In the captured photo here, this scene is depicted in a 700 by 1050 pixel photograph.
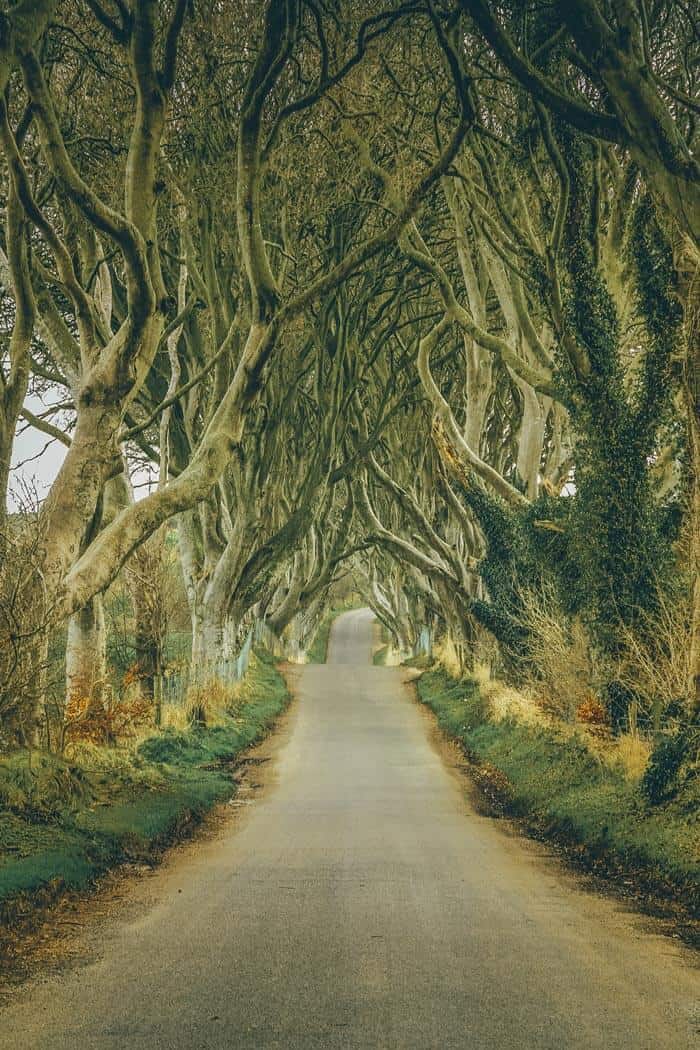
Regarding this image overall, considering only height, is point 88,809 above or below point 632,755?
below

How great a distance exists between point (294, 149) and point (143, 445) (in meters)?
9.55

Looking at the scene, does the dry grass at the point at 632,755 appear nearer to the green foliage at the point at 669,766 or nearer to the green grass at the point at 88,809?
the green foliage at the point at 669,766

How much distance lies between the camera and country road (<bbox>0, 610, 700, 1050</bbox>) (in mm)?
4699

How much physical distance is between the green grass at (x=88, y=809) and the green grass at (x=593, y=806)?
12.7ft

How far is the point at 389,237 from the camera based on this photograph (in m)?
13.8

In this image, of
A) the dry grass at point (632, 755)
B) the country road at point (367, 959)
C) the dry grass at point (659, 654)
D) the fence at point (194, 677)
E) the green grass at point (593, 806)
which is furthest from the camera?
the fence at point (194, 677)

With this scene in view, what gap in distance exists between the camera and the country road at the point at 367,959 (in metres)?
4.70

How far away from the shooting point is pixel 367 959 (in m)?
5.88

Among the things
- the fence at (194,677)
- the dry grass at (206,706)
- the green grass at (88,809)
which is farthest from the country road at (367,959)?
the fence at (194,677)

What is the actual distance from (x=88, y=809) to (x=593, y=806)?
5087 mm

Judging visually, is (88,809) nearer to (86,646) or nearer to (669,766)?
(86,646)

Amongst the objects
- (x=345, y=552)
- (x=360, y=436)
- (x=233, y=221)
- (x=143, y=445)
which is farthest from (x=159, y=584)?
(x=345, y=552)

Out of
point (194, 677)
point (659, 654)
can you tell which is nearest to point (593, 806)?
point (659, 654)

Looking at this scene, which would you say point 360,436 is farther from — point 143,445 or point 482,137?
point 482,137
